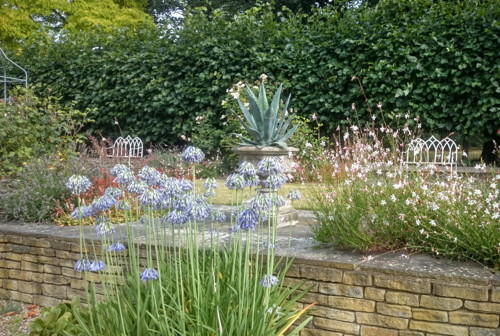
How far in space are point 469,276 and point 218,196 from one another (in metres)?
4.32

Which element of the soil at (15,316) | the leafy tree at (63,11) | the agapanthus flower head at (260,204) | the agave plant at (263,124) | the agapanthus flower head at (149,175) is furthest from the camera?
the leafy tree at (63,11)

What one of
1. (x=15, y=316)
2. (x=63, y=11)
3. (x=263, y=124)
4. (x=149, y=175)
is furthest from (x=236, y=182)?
(x=63, y=11)

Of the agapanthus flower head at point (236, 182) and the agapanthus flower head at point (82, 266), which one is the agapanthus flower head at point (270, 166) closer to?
the agapanthus flower head at point (236, 182)

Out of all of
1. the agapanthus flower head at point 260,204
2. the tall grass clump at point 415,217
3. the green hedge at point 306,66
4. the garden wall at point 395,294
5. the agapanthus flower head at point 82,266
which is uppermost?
the green hedge at point 306,66

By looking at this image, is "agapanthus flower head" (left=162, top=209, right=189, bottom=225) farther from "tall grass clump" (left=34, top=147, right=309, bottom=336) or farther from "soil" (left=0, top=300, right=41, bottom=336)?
"soil" (left=0, top=300, right=41, bottom=336)

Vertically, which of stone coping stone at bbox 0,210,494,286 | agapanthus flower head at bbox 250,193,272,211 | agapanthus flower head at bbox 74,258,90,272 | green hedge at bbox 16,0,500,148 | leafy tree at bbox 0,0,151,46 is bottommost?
stone coping stone at bbox 0,210,494,286

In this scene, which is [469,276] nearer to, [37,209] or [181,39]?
[37,209]

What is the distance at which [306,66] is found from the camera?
907 centimetres

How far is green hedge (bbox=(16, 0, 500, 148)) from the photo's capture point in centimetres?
792

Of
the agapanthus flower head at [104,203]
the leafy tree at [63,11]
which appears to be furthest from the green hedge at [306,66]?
the agapanthus flower head at [104,203]

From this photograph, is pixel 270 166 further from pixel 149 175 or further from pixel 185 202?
pixel 149 175

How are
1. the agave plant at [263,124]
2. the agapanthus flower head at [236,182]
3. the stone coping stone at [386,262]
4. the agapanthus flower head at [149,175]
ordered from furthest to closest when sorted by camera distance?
1. the agave plant at [263,124]
2. the stone coping stone at [386,262]
3. the agapanthus flower head at [149,175]
4. the agapanthus flower head at [236,182]

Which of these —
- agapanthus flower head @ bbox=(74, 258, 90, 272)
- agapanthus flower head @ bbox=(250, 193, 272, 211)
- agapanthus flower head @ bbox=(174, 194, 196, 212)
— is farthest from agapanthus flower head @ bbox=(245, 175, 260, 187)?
agapanthus flower head @ bbox=(74, 258, 90, 272)

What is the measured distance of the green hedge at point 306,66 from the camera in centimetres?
792
